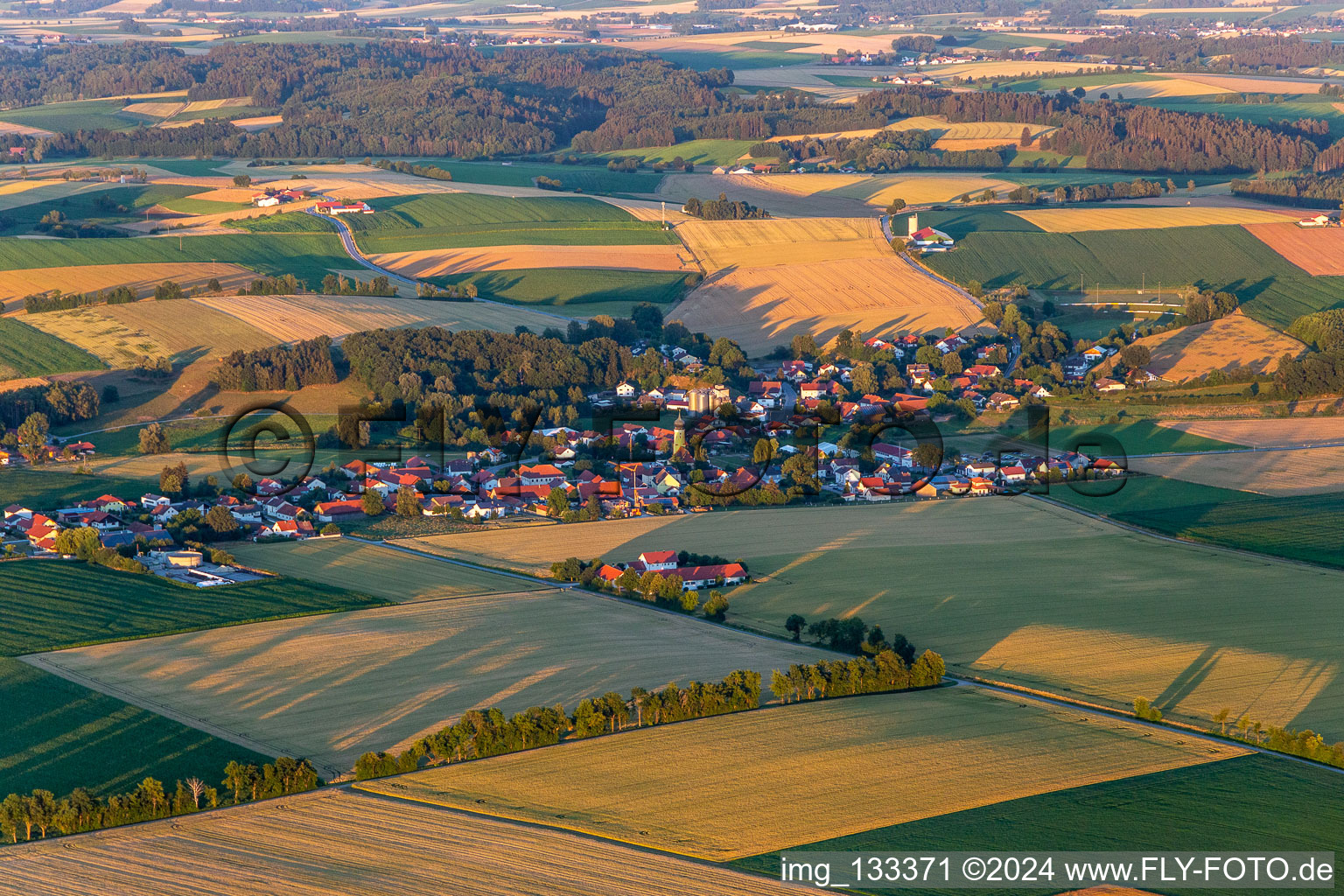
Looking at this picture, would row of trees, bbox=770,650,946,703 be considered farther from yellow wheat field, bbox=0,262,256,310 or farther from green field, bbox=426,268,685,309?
yellow wheat field, bbox=0,262,256,310

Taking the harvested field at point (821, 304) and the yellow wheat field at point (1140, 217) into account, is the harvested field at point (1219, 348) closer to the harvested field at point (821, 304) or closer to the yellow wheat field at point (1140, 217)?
the harvested field at point (821, 304)

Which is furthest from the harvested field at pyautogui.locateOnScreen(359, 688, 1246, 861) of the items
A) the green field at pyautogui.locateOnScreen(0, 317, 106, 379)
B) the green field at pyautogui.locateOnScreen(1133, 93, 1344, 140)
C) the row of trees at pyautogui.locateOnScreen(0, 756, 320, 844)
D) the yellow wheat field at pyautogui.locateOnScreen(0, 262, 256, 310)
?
the green field at pyautogui.locateOnScreen(1133, 93, 1344, 140)

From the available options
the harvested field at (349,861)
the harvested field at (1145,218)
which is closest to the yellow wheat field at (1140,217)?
the harvested field at (1145,218)

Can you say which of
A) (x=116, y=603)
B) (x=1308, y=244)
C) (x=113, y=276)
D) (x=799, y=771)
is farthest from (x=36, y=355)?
(x=1308, y=244)

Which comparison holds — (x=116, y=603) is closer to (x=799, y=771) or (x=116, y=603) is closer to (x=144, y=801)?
(x=144, y=801)

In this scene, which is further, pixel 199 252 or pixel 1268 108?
pixel 1268 108
